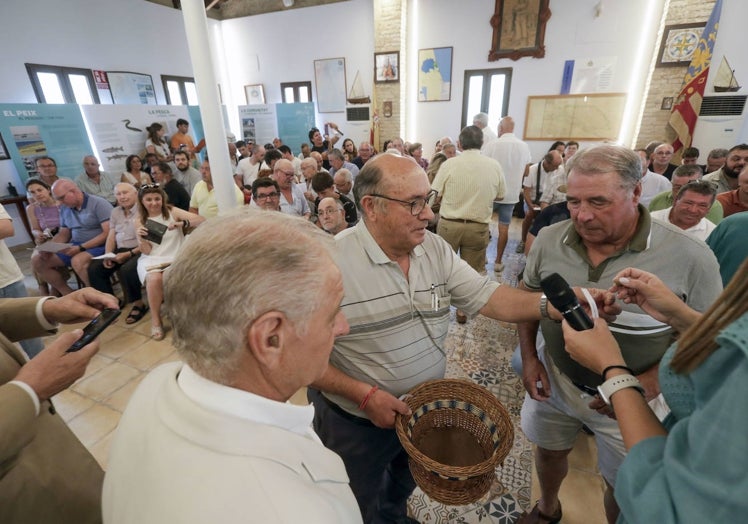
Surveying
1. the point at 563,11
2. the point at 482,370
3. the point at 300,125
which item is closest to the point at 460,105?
the point at 563,11

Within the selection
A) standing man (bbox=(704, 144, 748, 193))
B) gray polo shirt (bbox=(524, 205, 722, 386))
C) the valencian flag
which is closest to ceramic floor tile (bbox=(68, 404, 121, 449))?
gray polo shirt (bbox=(524, 205, 722, 386))

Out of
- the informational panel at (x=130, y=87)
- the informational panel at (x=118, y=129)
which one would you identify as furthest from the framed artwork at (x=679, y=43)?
the informational panel at (x=130, y=87)

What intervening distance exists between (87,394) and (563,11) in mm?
10432

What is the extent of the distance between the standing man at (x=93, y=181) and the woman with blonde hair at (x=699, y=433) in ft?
22.8

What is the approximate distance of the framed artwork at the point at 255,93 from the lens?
11.6 m

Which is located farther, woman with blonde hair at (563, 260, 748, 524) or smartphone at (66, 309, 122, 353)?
smartphone at (66, 309, 122, 353)

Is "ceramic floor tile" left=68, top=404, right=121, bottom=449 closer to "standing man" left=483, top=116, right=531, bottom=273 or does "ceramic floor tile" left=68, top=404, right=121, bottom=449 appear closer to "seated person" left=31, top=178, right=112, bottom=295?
"seated person" left=31, top=178, right=112, bottom=295

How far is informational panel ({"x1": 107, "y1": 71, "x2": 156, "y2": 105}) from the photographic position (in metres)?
8.44

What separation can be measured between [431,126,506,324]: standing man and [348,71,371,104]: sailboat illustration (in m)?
7.03

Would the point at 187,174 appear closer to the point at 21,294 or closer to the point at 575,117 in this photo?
the point at 21,294

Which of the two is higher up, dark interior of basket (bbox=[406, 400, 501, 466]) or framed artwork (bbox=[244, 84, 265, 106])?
framed artwork (bbox=[244, 84, 265, 106])

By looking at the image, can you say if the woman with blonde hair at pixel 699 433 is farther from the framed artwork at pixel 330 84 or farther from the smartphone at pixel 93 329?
the framed artwork at pixel 330 84

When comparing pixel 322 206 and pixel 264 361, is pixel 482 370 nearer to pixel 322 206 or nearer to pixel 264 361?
pixel 322 206

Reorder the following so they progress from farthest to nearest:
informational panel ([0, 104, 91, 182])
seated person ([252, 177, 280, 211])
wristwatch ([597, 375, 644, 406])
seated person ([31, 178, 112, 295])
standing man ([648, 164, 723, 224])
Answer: informational panel ([0, 104, 91, 182]) < seated person ([31, 178, 112, 295]) < seated person ([252, 177, 280, 211]) < standing man ([648, 164, 723, 224]) < wristwatch ([597, 375, 644, 406])
